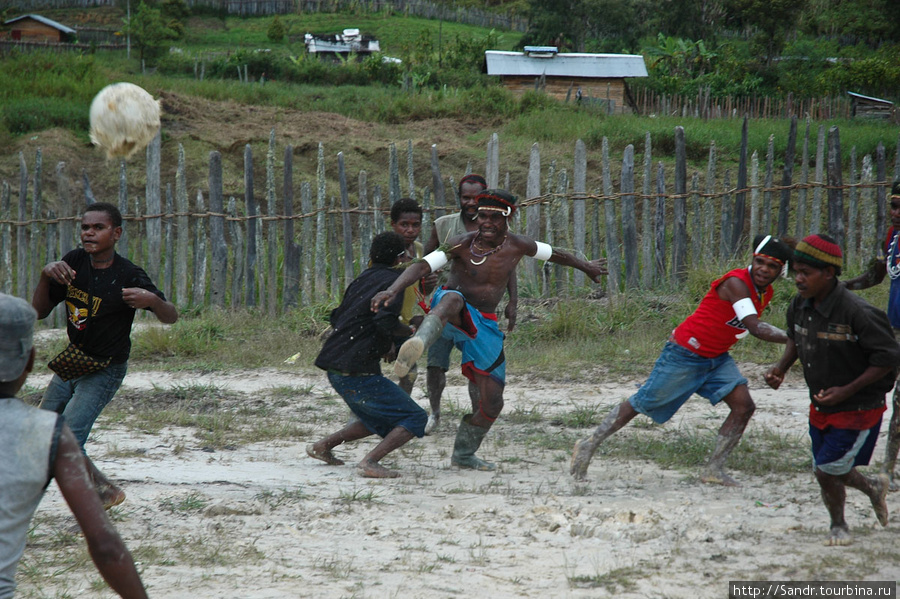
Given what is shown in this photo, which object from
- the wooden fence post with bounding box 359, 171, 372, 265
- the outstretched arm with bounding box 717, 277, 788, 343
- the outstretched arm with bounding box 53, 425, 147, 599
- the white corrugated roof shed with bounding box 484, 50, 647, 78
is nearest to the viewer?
the outstretched arm with bounding box 53, 425, 147, 599

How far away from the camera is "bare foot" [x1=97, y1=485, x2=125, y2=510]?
15.3 feet

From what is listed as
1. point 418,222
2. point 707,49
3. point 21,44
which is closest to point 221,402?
point 418,222

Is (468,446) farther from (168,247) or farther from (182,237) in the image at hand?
Result: (168,247)

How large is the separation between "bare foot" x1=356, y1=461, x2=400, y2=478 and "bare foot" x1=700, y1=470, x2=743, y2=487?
1.98 metres

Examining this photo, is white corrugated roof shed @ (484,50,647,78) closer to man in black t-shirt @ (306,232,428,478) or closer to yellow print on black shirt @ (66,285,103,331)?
man in black t-shirt @ (306,232,428,478)

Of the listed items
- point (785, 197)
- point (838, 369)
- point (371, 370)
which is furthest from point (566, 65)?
point (838, 369)

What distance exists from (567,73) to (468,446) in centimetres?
2294

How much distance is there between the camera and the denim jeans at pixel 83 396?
459 centimetres

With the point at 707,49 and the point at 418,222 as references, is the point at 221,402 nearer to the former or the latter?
the point at 418,222

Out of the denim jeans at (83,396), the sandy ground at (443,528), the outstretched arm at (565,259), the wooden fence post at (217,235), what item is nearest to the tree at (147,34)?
the wooden fence post at (217,235)

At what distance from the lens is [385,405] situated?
18.2ft

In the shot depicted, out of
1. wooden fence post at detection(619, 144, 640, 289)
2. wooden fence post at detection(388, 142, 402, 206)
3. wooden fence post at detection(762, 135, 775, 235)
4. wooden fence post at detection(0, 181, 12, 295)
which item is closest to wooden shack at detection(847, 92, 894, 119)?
wooden fence post at detection(762, 135, 775, 235)

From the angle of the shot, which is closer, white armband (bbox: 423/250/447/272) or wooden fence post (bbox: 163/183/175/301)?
white armband (bbox: 423/250/447/272)

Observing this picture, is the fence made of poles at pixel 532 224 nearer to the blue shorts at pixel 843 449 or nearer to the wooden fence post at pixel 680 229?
the wooden fence post at pixel 680 229
